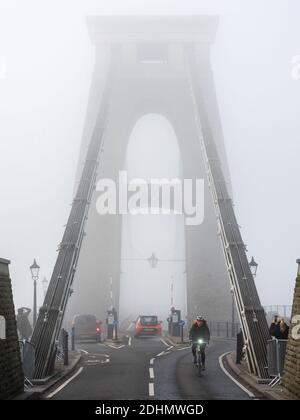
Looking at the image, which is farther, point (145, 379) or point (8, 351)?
point (145, 379)

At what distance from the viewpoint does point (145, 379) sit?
17.8m

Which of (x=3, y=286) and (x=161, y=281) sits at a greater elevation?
(x=161, y=281)

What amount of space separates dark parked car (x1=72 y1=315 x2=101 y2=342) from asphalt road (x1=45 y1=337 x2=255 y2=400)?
327 inches

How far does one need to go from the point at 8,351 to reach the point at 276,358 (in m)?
6.74

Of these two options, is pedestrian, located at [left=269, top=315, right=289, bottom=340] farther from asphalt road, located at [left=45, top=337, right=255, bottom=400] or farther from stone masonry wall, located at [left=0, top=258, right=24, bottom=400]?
stone masonry wall, located at [left=0, top=258, right=24, bottom=400]

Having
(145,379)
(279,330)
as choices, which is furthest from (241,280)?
(145,379)

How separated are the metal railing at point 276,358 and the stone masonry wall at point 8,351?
20.0ft

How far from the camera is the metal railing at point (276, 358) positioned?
16.2 meters

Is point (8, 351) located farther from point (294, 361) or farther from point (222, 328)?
point (222, 328)

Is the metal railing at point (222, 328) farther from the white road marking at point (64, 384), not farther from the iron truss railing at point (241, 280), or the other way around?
the white road marking at point (64, 384)

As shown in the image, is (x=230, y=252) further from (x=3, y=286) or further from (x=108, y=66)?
(x=108, y=66)
